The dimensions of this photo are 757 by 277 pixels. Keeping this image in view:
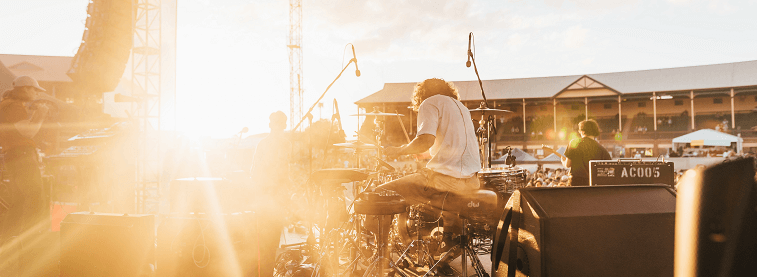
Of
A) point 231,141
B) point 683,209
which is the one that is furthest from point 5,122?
point 683,209

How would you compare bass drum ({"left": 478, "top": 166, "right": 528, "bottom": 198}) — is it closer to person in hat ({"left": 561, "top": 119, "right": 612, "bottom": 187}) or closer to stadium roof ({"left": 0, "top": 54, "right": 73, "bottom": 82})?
person in hat ({"left": 561, "top": 119, "right": 612, "bottom": 187})

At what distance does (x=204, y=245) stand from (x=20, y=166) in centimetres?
268

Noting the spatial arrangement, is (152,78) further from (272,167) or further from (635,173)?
(635,173)

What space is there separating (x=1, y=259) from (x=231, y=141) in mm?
5118

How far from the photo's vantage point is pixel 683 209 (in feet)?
2.94

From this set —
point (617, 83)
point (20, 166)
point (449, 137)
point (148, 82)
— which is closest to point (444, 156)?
point (449, 137)

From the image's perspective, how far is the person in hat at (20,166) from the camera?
165 inches

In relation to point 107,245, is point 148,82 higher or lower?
higher

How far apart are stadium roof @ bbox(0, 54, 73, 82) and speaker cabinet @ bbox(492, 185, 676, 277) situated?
1828 inches

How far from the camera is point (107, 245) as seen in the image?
10.7 ft

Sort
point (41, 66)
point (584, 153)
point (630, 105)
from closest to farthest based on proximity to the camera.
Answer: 1. point (584, 153)
2. point (630, 105)
3. point (41, 66)

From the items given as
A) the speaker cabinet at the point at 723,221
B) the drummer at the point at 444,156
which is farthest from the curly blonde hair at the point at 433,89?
the speaker cabinet at the point at 723,221

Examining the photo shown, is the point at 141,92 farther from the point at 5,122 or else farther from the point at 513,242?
the point at 513,242

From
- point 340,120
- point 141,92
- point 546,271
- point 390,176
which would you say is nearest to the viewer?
point 546,271
